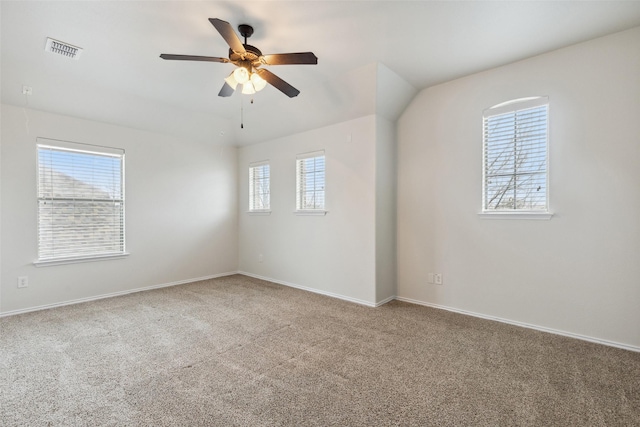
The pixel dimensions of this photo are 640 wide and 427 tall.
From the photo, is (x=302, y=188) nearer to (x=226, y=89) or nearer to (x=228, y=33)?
(x=226, y=89)

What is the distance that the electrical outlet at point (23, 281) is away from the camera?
3543mm

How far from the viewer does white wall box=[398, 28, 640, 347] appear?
264cm

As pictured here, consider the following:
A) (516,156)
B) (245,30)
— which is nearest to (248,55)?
(245,30)

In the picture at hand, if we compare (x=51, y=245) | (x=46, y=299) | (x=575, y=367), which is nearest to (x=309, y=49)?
(x=575, y=367)

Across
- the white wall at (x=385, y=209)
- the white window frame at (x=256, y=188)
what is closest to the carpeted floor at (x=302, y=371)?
the white wall at (x=385, y=209)

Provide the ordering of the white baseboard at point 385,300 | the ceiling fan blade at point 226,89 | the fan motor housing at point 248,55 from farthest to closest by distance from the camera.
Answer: the white baseboard at point 385,300, the ceiling fan blade at point 226,89, the fan motor housing at point 248,55

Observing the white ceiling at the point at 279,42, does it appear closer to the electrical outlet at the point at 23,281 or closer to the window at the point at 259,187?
the window at the point at 259,187

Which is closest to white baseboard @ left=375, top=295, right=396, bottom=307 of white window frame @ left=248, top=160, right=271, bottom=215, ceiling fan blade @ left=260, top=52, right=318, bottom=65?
white window frame @ left=248, top=160, right=271, bottom=215

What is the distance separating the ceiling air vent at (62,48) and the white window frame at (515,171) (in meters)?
4.18

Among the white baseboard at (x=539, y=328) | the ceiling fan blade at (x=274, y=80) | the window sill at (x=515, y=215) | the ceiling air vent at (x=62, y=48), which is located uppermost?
the ceiling air vent at (x=62, y=48)

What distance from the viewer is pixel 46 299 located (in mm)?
3723

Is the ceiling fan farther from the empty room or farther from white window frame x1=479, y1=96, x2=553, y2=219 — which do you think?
white window frame x1=479, y1=96, x2=553, y2=219

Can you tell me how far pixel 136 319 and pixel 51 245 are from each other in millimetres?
1595

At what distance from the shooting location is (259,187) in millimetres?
5500
